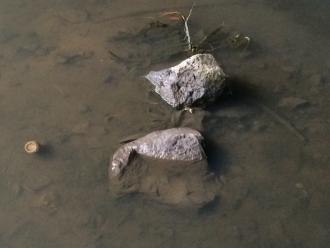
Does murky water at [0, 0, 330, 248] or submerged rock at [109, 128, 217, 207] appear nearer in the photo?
murky water at [0, 0, 330, 248]

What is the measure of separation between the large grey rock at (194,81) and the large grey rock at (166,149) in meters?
0.28

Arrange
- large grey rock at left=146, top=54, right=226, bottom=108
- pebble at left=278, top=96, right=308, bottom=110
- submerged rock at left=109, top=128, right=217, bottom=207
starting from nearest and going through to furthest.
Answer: submerged rock at left=109, top=128, right=217, bottom=207 < large grey rock at left=146, top=54, right=226, bottom=108 < pebble at left=278, top=96, right=308, bottom=110

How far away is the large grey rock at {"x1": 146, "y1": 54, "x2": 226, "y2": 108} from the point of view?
3148mm

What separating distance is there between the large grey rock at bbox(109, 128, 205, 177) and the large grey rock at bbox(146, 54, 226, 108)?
28cm

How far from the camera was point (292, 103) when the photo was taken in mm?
3338

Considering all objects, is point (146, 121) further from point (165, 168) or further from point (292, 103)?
point (292, 103)

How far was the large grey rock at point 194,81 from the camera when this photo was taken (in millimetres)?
3148

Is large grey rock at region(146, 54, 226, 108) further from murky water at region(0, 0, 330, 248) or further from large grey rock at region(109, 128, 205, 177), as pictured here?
large grey rock at region(109, 128, 205, 177)

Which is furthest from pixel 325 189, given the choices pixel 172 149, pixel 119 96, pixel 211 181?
pixel 119 96

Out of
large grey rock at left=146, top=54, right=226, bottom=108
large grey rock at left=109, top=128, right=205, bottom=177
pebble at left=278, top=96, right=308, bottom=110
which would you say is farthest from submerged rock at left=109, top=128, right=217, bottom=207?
pebble at left=278, top=96, right=308, bottom=110

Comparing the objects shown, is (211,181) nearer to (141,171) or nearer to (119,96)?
(141,171)

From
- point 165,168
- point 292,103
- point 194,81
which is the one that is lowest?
point 165,168

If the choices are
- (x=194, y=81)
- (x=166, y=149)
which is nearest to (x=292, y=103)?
(x=194, y=81)

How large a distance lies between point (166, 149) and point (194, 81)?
48 centimetres
